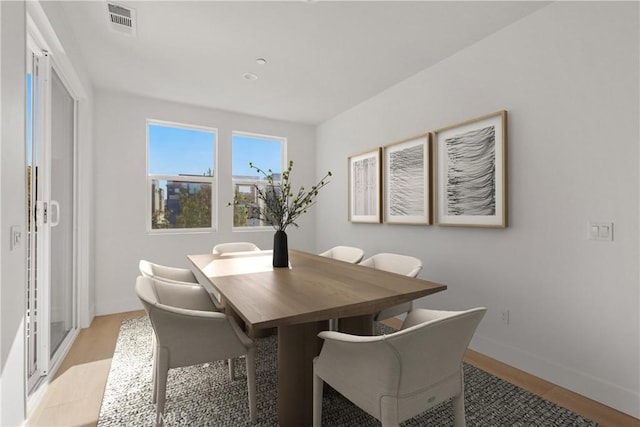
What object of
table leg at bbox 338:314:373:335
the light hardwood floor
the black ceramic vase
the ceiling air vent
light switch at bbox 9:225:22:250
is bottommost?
the light hardwood floor

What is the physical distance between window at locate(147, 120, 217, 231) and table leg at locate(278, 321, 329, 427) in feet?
9.83

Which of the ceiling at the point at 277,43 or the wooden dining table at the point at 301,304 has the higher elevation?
the ceiling at the point at 277,43

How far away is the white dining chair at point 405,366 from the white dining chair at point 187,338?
0.59 metres

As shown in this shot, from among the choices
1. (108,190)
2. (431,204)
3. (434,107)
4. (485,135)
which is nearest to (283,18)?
(434,107)

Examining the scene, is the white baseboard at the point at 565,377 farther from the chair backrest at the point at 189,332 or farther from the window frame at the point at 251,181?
the window frame at the point at 251,181

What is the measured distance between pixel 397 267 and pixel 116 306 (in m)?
3.28

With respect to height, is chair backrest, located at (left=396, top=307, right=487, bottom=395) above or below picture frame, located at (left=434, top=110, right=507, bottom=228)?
below

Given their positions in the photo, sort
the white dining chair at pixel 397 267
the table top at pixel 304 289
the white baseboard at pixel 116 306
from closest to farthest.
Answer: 1. the table top at pixel 304 289
2. the white dining chair at pixel 397 267
3. the white baseboard at pixel 116 306

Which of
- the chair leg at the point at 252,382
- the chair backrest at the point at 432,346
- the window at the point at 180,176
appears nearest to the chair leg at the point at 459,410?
the chair backrest at the point at 432,346

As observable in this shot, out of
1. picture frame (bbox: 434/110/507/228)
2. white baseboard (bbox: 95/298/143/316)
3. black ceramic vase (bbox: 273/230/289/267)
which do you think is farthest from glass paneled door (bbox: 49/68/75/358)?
picture frame (bbox: 434/110/507/228)

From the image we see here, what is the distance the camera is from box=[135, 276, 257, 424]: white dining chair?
143 centimetres

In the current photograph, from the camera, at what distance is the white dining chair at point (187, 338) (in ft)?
4.68

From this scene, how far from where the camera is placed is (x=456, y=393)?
130 cm

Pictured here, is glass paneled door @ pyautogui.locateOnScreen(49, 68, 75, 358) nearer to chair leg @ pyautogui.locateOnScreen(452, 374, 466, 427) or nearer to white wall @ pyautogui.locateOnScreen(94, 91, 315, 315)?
white wall @ pyautogui.locateOnScreen(94, 91, 315, 315)
